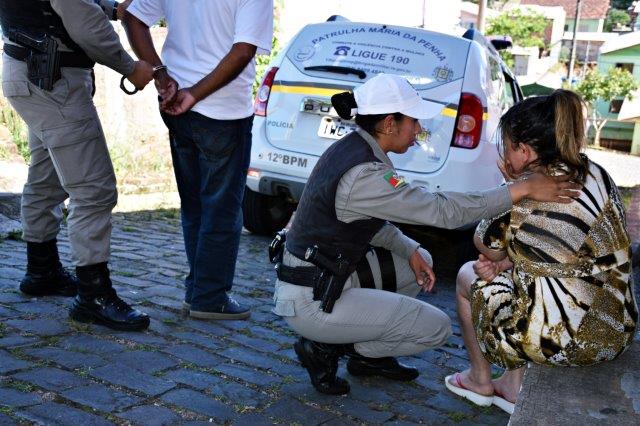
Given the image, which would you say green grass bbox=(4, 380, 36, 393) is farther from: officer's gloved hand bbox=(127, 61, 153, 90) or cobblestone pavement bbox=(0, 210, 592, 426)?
officer's gloved hand bbox=(127, 61, 153, 90)

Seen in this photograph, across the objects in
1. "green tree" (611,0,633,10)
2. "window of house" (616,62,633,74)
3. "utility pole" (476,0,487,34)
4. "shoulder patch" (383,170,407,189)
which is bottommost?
"shoulder patch" (383,170,407,189)

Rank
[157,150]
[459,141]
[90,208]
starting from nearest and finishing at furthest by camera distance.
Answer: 1. [90,208]
2. [459,141]
3. [157,150]

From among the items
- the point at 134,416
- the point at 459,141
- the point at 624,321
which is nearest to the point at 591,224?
the point at 624,321

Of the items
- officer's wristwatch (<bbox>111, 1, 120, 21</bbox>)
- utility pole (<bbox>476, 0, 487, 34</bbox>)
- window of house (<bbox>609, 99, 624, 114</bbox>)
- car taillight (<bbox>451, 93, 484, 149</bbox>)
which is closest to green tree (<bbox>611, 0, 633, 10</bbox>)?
window of house (<bbox>609, 99, 624, 114</bbox>)

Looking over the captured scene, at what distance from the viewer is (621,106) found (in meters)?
45.0

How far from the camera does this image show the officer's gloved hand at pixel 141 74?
3637 millimetres

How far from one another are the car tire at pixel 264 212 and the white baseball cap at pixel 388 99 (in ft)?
11.2

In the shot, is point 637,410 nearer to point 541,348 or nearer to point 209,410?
point 541,348

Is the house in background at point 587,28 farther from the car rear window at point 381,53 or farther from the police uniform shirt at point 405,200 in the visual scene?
the police uniform shirt at point 405,200

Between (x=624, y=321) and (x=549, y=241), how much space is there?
45cm

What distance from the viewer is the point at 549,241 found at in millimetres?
2836

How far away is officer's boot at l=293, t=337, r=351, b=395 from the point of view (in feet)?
10.5

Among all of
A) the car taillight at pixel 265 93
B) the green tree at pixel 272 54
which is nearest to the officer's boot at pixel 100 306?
the car taillight at pixel 265 93

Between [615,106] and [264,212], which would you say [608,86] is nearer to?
[615,106]
